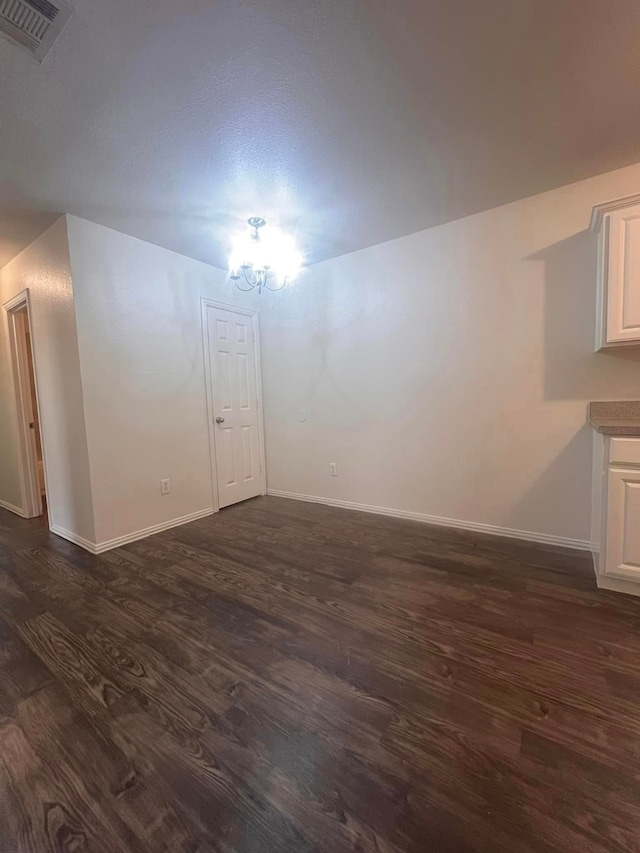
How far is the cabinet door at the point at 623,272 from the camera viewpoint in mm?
1811

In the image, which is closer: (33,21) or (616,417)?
(33,21)

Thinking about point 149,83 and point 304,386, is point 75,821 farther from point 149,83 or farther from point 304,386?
point 304,386

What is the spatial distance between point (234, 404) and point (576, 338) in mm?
3013

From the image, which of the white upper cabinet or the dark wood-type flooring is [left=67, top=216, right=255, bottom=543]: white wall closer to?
the dark wood-type flooring

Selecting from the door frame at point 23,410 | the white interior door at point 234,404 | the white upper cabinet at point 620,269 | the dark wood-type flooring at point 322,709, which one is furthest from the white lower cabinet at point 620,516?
the door frame at point 23,410

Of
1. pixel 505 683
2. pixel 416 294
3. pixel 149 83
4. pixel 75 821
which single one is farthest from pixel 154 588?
pixel 416 294

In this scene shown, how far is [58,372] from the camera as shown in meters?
2.64

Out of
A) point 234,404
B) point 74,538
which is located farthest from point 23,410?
point 234,404

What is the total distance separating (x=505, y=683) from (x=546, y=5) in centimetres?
250

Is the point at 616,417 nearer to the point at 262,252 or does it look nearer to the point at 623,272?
the point at 623,272

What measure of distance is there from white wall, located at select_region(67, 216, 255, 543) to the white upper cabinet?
309 centimetres

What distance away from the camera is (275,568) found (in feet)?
7.32

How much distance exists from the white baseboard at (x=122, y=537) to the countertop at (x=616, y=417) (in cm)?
318

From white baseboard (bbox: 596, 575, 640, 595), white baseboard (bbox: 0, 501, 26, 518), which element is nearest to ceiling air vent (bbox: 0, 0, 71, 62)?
white baseboard (bbox: 596, 575, 640, 595)
